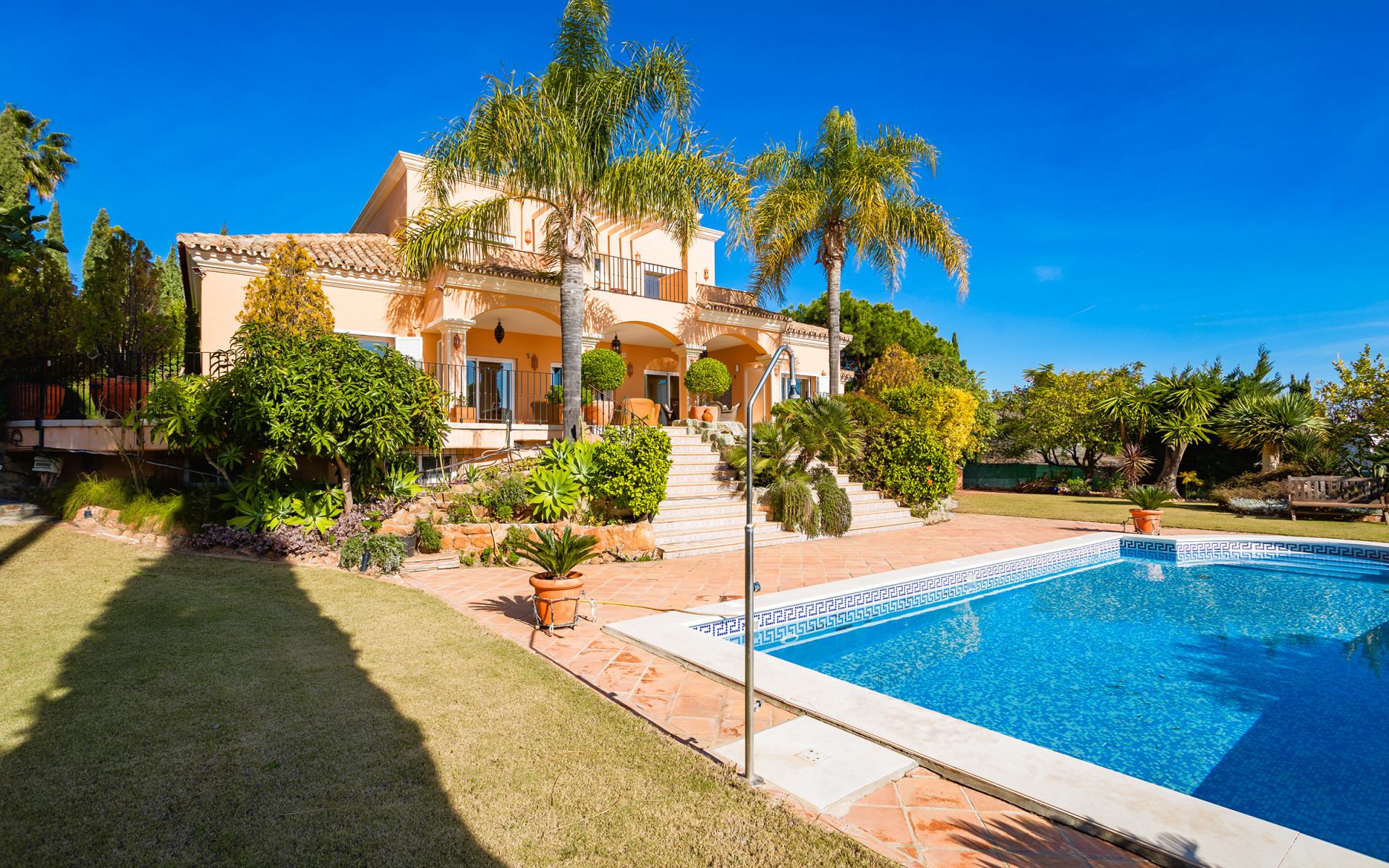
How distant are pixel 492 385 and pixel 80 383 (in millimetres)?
8222

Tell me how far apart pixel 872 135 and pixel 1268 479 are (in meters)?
16.0

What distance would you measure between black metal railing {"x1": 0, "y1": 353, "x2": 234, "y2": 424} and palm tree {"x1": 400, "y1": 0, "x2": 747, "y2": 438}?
496 cm

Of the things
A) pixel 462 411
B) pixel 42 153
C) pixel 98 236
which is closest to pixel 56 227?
pixel 42 153

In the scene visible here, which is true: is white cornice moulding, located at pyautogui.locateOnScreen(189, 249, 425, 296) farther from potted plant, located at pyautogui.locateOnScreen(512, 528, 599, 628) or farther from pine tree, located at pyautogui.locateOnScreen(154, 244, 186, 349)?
pine tree, located at pyautogui.locateOnScreen(154, 244, 186, 349)

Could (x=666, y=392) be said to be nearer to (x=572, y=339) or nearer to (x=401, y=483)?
(x=572, y=339)

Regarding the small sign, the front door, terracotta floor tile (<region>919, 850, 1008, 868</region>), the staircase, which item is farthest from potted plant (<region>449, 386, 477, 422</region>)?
terracotta floor tile (<region>919, 850, 1008, 868</region>)

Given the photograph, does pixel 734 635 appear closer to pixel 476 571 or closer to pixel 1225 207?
pixel 476 571

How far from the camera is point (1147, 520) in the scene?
536 inches

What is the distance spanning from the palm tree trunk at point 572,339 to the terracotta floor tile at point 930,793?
10041 millimetres

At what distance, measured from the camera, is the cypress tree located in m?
18.0

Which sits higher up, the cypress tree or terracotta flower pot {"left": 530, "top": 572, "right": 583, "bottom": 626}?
the cypress tree

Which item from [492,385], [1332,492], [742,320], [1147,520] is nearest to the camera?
[1147,520]

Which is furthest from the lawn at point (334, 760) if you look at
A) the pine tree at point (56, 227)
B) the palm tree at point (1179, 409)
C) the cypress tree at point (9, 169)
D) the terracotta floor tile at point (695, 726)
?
the pine tree at point (56, 227)

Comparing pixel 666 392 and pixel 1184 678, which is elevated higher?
pixel 666 392
